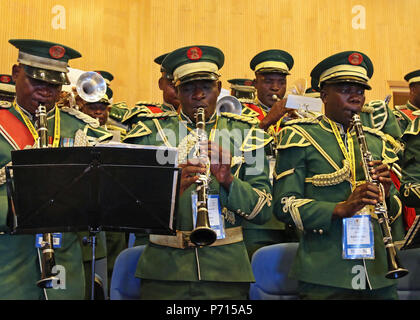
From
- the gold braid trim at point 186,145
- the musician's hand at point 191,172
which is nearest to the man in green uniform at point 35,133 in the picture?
the gold braid trim at point 186,145

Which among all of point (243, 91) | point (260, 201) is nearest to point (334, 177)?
point (260, 201)

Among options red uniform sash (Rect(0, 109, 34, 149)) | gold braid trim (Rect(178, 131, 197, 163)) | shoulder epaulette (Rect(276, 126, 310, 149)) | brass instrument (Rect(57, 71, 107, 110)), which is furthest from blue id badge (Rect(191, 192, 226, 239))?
brass instrument (Rect(57, 71, 107, 110))

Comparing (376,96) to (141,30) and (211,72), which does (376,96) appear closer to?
(141,30)

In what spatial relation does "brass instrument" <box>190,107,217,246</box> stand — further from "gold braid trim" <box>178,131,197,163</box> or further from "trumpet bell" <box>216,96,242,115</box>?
"trumpet bell" <box>216,96,242,115</box>

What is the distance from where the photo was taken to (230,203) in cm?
314

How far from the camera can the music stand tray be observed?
2.78m

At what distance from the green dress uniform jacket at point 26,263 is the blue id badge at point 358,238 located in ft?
5.10

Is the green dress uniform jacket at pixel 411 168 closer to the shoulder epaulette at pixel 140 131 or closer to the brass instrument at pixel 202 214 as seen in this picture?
the brass instrument at pixel 202 214

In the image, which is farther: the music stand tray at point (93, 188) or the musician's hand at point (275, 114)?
the musician's hand at point (275, 114)

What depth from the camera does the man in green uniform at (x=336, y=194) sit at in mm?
3246

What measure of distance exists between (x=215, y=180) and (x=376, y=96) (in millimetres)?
6934

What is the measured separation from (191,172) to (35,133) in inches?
42.4

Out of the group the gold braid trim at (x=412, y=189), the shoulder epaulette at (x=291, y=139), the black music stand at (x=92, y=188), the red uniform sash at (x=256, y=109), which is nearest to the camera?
the black music stand at (x=92, y=188)
